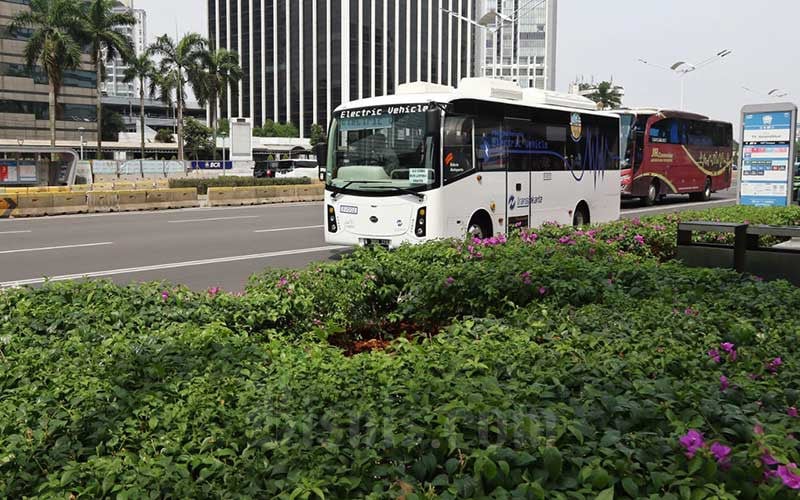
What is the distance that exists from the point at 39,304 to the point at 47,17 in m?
43.6

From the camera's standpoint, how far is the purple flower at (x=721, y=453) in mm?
2461

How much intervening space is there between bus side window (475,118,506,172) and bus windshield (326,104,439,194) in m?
1.32

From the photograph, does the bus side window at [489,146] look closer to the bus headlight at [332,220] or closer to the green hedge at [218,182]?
the bus headlight at [332,220]

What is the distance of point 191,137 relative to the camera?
84.8 m

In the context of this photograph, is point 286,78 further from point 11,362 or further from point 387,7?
point 11,362

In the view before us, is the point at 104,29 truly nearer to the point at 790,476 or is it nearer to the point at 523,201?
the point at 523,201

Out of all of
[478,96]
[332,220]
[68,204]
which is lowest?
[68,204]

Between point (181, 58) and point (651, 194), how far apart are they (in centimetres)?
3610

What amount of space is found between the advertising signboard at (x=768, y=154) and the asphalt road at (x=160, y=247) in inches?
416

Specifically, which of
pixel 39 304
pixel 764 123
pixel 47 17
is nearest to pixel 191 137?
pixel 47 17

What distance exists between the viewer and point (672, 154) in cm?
2869

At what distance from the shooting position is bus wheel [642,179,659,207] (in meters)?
27.6

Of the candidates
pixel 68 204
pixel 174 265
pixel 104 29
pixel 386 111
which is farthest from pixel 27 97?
pixel 386 111

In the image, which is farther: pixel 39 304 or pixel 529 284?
pixel 529 284
